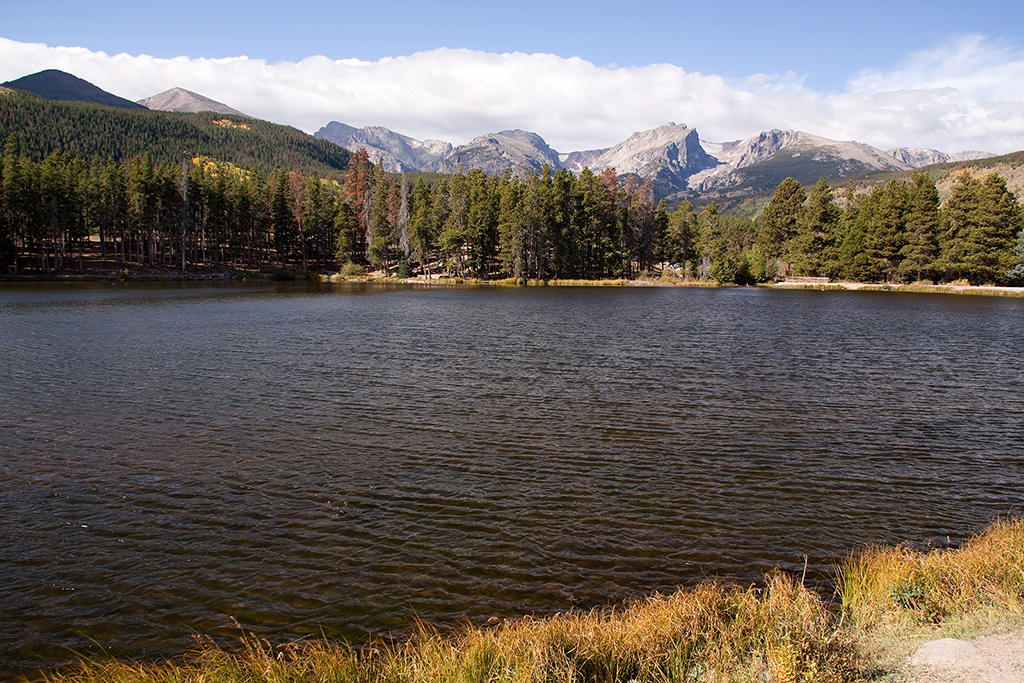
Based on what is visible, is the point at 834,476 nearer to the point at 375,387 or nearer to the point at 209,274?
the point at 375,387

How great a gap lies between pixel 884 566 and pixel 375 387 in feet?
57.5

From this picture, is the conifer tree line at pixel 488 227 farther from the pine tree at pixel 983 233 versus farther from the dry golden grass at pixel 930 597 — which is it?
the dry golden grass at pixel 930 597

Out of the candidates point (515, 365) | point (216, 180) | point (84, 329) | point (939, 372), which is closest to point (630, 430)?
point (515, 365)

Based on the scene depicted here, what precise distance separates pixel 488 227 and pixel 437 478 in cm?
9718

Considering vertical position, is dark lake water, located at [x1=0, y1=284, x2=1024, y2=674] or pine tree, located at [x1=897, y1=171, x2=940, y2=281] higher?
pine tree, located at [x1=897, y1=171, x2=940, y2=281]

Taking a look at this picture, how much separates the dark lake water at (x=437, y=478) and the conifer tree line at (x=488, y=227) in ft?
259

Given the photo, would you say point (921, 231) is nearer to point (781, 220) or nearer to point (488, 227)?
point (781, 220)

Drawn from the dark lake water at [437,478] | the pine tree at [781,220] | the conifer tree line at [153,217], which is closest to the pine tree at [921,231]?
the pine tree at [781,220]

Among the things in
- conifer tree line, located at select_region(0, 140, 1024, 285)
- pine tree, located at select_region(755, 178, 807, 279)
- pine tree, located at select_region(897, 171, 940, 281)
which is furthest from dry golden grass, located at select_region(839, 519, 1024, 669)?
pine tree, located at select_region(755, 178, 807, 279)

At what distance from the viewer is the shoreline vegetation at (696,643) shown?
19.6 ft

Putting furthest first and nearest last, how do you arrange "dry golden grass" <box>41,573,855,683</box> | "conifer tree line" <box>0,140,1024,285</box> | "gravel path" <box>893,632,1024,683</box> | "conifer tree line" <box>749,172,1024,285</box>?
"conifer tree line" <box>0,140,1024,285</box> < "conifer tree line" <box>749,172,1024,285</box> < "dry golden grass" <box>41,573,855,683</box> < "gravel path" <box>893,632,1024,683</box>

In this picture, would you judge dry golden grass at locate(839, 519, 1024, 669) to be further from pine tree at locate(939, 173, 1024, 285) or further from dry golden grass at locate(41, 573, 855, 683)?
pine tree at locate(939, 173, 1024, 285)

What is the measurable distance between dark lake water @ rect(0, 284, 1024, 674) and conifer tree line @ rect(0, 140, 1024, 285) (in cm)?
7882

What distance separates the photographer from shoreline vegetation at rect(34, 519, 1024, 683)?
19.6ft
